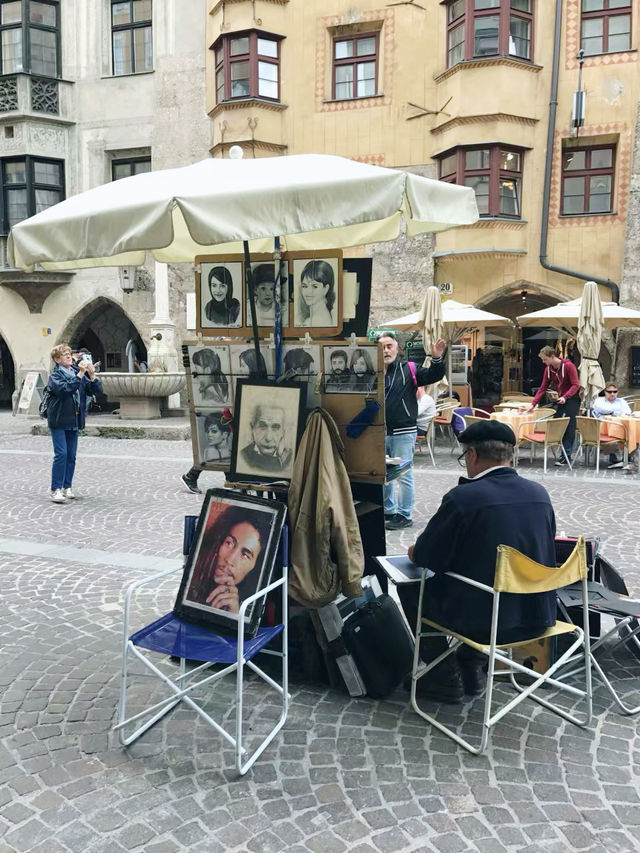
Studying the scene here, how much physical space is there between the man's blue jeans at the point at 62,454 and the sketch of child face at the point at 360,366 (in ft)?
18.9

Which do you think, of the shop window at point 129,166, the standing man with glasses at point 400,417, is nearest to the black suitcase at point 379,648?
the standing man with glasses at point 400,417

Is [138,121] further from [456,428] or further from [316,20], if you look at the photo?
[456,428]

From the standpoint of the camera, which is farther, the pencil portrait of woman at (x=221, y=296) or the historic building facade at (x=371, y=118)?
the historic building facade at (x=371, y=118)

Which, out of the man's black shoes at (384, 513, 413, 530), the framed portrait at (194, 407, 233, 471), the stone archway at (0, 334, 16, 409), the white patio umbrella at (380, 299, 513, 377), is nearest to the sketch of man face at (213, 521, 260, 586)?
the framed portrait at (194, 407, 233, 471)

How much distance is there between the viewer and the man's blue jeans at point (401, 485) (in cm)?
698

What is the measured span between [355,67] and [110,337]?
Answer: 1152cm

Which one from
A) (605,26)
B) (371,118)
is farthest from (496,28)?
(371,118)

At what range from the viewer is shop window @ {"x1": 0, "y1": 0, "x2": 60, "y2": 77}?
69.7 feet

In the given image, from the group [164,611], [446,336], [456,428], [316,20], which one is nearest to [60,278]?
[316,20]

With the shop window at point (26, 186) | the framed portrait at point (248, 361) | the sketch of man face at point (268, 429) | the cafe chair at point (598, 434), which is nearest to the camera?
the sketch of man face at point (268, 429)

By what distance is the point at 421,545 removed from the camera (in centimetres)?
338

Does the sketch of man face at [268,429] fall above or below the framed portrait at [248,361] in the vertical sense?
below

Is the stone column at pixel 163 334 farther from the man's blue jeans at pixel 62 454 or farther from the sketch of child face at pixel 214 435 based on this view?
the sketch of child face at pixel 214 435

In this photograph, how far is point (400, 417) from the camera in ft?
21.9
